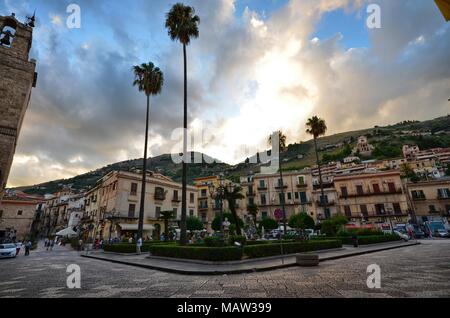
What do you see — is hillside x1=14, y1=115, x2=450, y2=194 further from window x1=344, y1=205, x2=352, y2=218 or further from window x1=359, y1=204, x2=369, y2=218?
window x1=359, y1=204, x2=369, y2=218

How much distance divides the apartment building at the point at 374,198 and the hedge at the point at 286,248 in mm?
26530

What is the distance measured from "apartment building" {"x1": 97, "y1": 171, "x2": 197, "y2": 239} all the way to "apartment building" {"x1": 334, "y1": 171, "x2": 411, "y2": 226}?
3189 cm

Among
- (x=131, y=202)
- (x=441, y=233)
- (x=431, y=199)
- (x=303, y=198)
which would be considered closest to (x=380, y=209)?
(x=441, y=233)

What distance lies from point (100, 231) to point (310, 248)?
3306 centimetres

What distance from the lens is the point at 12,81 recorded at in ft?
57.6

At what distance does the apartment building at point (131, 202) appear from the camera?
32.4 metres

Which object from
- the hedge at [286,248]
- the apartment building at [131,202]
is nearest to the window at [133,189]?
the apartment building at [131,202]

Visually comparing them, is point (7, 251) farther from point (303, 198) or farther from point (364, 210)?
point (364, 210)

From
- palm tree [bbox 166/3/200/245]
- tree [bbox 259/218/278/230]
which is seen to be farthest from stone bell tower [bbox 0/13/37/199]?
tree [bbox 259/218/278/230]

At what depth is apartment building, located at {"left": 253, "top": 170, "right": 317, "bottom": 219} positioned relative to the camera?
145ft

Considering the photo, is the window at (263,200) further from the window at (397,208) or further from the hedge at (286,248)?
the hedge at (286,248)

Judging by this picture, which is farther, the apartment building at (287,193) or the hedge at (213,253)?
the apartment building at (287,193)
